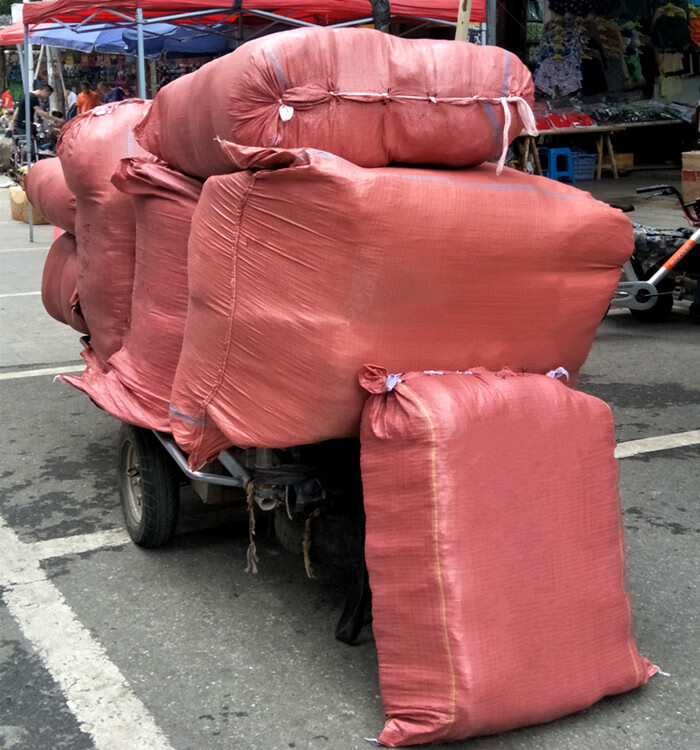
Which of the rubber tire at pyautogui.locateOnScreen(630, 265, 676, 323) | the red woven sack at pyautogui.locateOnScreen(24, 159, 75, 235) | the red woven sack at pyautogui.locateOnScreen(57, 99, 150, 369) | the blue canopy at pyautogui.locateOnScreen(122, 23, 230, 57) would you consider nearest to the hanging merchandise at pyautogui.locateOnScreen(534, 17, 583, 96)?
the blue canopy at pyautogui.locateOnScreen(122, 23, 230, 57)

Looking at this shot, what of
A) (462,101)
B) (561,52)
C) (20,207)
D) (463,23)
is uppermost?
(463,23)

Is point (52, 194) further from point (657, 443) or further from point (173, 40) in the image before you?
point (173, 40)

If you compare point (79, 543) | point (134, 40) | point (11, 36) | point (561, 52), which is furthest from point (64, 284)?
point (11, 36)

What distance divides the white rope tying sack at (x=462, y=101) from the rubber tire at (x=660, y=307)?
18.6 ft

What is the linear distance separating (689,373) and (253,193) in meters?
5.05

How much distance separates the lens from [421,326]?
299cm

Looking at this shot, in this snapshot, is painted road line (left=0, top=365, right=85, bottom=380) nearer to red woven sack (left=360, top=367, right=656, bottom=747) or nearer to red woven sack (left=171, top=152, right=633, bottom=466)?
red woven sack (left=171, top=152, right=633, bottom=466)

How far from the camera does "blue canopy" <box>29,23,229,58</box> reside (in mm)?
13867

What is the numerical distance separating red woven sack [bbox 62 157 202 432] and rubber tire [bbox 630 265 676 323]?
5658 millimetres

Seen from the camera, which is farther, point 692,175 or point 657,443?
point 692,175

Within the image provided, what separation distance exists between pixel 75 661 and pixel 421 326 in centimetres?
156

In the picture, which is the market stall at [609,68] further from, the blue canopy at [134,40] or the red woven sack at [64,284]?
the red woven sack at [64,284]

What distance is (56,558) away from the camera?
13.8 ft

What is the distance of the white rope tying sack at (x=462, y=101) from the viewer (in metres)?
3.00
